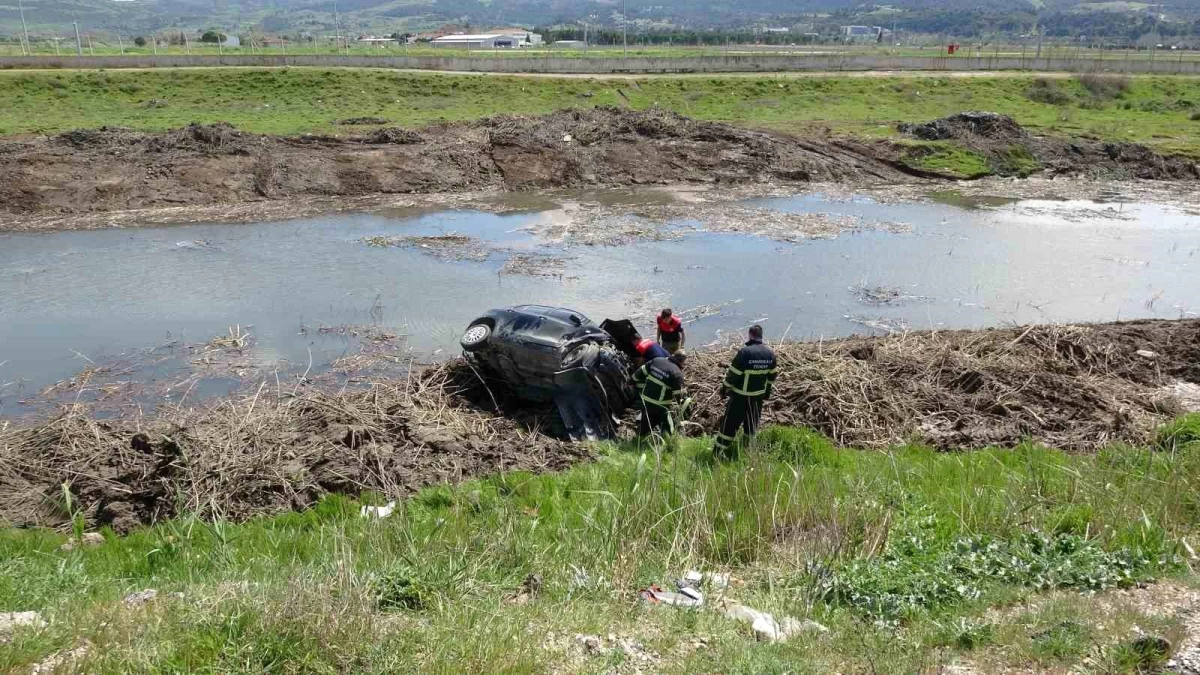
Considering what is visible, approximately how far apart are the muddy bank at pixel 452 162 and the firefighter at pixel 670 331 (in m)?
14.8

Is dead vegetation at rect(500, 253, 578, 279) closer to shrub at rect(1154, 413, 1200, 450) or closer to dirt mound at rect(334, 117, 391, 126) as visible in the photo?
shrub at rect(1154, 413, 1200, 450)

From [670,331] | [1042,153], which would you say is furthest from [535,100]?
[670,331]

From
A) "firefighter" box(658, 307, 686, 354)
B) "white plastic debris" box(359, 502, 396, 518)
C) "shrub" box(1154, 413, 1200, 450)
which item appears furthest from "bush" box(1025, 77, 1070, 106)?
"white plastic debris" box(359, 502, 396, 518)

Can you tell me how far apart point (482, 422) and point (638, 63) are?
41.4m

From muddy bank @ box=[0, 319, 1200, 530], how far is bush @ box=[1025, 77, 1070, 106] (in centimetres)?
3709

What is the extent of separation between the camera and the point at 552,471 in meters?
9.48

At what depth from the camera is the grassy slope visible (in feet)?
115

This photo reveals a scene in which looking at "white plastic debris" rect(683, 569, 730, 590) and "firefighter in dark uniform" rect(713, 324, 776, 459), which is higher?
"firefighter in dark uniform" rect(713, 324, 776, 459)

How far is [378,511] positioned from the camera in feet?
25.4

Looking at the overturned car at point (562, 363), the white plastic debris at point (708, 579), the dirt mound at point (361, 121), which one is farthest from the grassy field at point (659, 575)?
the dirt mound at point (361, 121)

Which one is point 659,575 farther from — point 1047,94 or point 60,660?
point 1047,94

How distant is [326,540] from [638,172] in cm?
2180

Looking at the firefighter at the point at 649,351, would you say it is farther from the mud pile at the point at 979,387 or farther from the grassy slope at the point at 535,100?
the grassy slope at the point at 535,100

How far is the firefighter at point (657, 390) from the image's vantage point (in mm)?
9727
